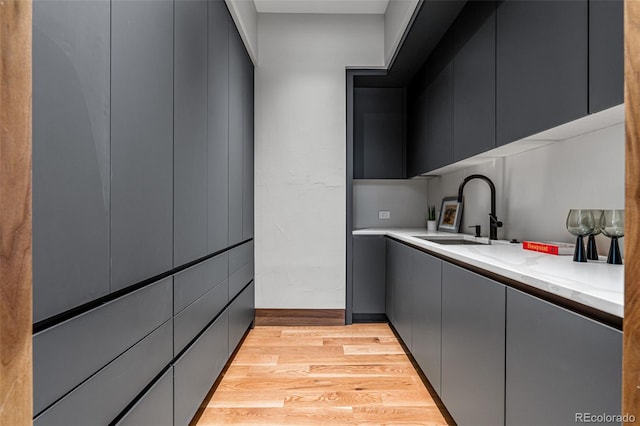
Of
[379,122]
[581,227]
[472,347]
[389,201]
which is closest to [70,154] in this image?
[472,347]

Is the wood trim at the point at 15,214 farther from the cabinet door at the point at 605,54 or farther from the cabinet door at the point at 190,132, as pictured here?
the cabinet door at the point at 605,54

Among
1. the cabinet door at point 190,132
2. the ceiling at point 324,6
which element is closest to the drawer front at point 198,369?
the cabinet door at point 190,132

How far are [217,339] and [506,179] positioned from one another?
199 centimetres

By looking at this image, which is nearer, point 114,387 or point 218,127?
point 114,387

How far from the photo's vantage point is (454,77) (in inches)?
95.1

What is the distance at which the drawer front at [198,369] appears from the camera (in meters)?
1.55

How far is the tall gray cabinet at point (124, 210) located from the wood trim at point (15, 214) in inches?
12.4

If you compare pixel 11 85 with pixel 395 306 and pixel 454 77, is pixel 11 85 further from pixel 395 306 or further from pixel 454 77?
pixel 395 306

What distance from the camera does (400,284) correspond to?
9.11 feet

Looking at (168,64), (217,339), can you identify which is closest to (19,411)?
(168,64)

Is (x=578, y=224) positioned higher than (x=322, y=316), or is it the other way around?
(x=578, y=224)

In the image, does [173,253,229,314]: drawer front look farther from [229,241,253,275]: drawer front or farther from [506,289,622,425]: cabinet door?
[506,289,622,425]: cabinet door

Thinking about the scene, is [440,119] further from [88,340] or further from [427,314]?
[88,340]

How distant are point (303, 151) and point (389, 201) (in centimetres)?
114
